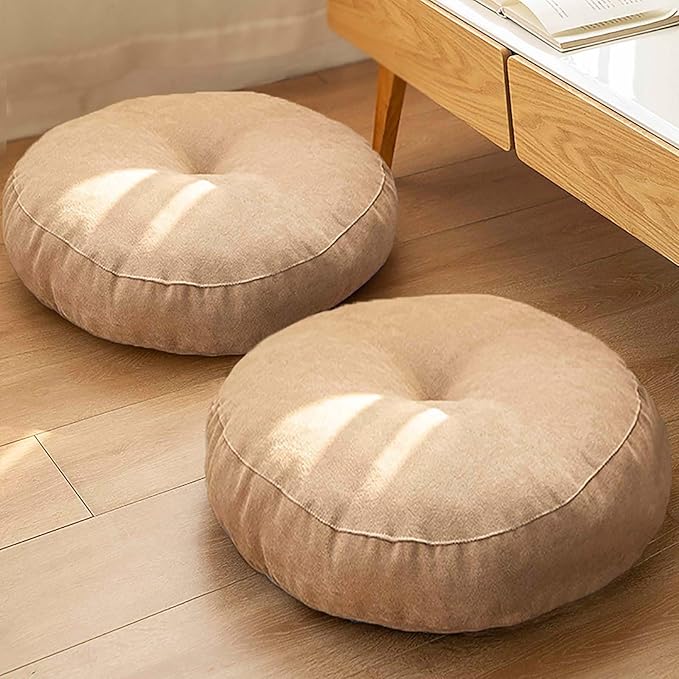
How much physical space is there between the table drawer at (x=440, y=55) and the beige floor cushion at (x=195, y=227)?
183 mm

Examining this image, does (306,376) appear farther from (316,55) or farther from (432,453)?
(316,55)

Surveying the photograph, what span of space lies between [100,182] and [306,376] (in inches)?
25.9

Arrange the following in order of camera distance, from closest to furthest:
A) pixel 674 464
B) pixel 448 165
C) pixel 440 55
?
1. pixel 674 464
2. pixel 440 55
3. pixel 448 165

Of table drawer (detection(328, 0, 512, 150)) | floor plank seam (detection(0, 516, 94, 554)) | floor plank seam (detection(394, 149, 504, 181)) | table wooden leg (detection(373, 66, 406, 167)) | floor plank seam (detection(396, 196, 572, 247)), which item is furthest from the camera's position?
floor plank seam (detection(394, 149, 504, 181))

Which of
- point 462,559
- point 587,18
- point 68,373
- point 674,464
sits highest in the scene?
point 587,18

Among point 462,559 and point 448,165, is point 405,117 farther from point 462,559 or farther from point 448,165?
point 462,559

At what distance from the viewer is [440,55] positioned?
2246 millimetres

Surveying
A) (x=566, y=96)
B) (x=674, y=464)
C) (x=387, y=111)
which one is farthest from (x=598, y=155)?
(x=387, y=111)

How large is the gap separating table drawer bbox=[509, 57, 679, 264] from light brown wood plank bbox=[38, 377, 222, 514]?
645 millimetres

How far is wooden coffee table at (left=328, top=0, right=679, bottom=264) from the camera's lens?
1798 millimetres

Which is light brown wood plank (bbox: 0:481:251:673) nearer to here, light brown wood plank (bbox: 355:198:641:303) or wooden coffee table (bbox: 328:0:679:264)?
light brown wood plank (bbox: 355:198:641:303)

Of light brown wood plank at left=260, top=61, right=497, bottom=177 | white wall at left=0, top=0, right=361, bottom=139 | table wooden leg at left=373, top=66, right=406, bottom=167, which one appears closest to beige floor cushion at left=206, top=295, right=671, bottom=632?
table wooden leg at left=373, top=66, right=406, bottom=167

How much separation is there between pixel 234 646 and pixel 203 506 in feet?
0.89

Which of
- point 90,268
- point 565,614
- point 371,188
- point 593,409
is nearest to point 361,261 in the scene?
point 371,188
